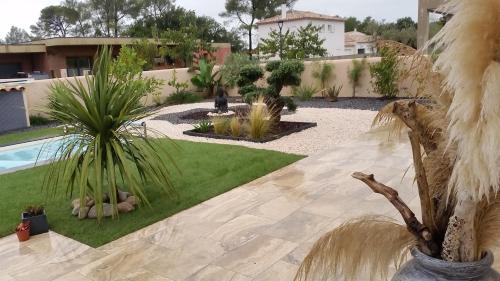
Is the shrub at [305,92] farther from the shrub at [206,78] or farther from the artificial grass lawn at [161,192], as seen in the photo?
the artificial grass lawn at [161,192]

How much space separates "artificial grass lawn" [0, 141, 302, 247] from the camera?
4859mm

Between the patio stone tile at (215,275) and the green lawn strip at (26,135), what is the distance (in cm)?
854

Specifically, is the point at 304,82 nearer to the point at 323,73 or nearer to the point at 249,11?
the point at 323,73

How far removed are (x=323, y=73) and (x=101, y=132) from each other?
1252cm

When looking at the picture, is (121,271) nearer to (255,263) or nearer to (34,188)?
(255,263)

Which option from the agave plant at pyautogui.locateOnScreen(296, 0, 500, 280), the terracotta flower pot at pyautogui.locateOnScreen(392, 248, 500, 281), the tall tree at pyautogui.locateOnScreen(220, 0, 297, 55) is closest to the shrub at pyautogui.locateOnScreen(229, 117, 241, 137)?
the agave plant at pyautogui.locateOnScreen(296, 0, 500, 280)

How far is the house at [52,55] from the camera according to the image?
24209mm

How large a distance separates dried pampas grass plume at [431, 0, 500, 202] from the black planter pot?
4914mm

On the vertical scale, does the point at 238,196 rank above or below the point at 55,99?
below

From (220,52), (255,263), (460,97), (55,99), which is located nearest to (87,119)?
(55,99)

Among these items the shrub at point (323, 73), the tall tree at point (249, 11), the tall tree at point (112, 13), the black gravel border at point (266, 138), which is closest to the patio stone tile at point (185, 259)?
the black gravel border at point (266, 138)

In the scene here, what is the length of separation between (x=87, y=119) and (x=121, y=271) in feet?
6.55

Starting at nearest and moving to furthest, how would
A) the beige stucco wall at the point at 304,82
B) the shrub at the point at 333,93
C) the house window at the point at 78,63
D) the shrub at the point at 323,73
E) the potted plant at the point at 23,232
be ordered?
the potted plant at the point at 23,232, the beige stucco wall at the point at 304,82, the shrub at the point at 333,93, the shrub at the point at 323,73, the house window at the point at 78,63

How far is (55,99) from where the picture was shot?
491cm
